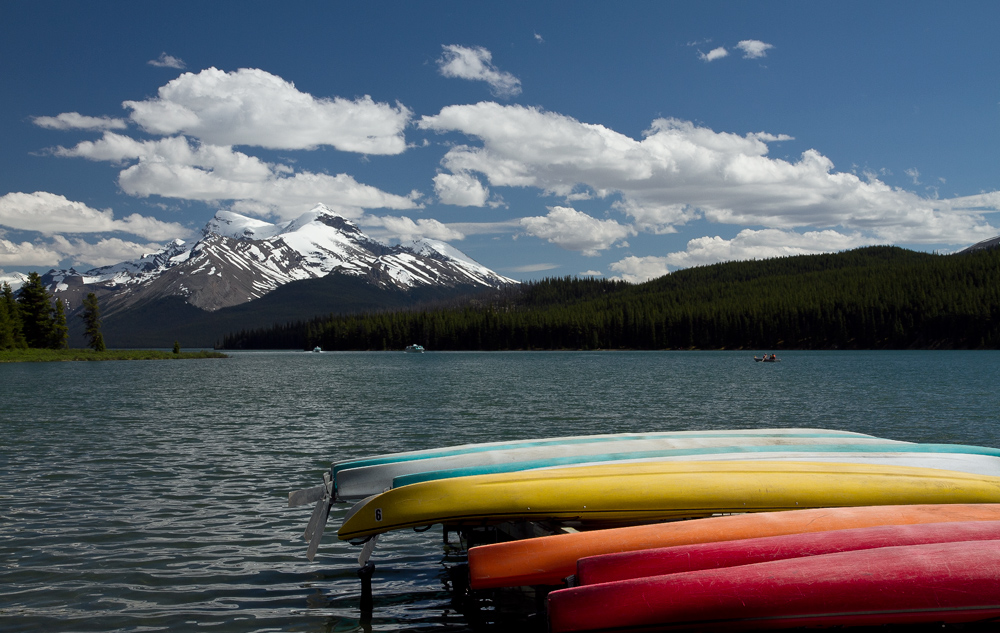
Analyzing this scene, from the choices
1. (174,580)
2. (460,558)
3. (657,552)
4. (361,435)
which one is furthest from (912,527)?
(361,435)

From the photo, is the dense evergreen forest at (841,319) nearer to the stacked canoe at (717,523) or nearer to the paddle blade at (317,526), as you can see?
the stacked canoe at (717,523)

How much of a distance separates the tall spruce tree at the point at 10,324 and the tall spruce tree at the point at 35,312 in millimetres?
2232

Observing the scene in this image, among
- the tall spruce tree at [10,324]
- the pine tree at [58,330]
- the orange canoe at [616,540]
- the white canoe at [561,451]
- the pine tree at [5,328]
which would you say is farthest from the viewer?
the pine tree at [58,330]

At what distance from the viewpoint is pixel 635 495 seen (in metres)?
8.16

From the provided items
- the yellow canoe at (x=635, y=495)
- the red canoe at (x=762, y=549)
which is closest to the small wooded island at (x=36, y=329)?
the yellow canoe at (x=635, y=495)

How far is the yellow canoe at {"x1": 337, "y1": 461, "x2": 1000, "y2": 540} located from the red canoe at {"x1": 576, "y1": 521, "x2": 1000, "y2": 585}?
1.64 metres

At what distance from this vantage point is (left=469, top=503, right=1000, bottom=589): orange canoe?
6750 millimetres

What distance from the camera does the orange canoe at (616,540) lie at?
22.1 feet

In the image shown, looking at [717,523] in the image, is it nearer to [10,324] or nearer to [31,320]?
[10,324]

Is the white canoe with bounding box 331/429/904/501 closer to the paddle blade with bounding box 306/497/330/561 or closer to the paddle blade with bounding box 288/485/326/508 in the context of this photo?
the paddle blade with bounding box 306/497/330/561

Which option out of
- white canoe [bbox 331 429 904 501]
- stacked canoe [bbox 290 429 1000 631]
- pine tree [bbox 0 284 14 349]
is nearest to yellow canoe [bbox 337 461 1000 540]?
stacked canoe [bbox 290 429 1000 631]

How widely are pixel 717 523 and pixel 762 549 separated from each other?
0.78 meters

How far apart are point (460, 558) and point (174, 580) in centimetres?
414

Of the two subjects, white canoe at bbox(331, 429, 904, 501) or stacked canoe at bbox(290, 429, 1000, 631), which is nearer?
stacked canoe at bbox(290, 429, 1000, 631)
